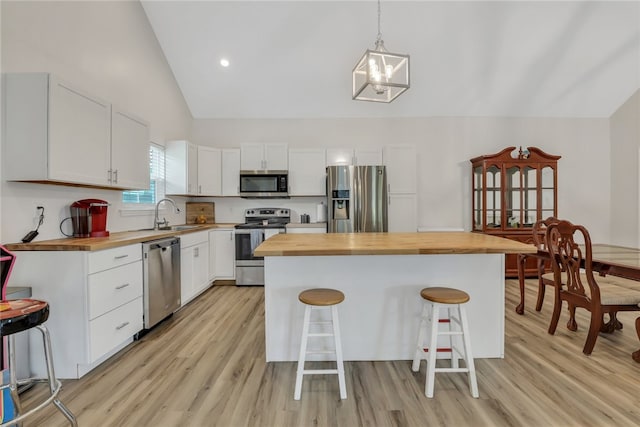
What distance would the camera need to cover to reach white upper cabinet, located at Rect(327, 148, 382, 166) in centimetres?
461

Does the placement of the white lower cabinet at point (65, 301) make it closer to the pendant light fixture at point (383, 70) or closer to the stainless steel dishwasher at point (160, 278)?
the stainless steel dishwasher at point (160, 278)

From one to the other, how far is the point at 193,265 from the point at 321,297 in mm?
2441

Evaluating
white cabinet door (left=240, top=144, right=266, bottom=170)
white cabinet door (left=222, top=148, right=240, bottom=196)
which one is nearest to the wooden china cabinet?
white cabinet door (left=240, top=144, right=266, bottom=170)

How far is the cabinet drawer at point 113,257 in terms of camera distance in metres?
2.10

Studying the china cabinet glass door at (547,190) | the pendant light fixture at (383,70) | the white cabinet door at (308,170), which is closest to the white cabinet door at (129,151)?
the white cabinet door at (308,170)

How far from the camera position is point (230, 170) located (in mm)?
4703

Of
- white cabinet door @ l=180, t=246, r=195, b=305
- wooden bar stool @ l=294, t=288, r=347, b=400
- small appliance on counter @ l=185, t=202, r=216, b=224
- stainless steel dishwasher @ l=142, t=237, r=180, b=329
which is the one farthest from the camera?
small appliance on counter @ l=185, t=202, r=216, b=224

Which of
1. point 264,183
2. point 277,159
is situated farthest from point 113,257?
point 277,159

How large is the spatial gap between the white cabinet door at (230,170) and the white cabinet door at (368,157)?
1862mm

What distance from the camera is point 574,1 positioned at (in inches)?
142

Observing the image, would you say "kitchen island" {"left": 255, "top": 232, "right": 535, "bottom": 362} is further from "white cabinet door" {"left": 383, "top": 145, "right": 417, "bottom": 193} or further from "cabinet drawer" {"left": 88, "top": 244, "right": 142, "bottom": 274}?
"white cabinet door" {"left": 383, "top": 145, "right": 417, "bottom": 193}

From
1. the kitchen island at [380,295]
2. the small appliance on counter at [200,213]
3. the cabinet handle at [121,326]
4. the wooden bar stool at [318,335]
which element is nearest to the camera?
the wooden bar stool at [318,335]

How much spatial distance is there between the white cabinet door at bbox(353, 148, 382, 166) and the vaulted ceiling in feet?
2.63

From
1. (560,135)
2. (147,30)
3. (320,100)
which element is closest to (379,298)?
(320,100)
